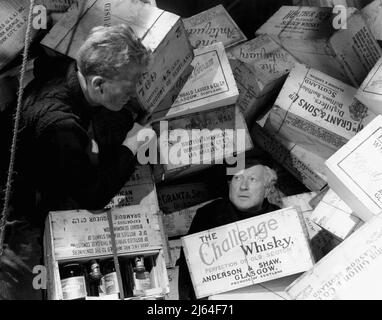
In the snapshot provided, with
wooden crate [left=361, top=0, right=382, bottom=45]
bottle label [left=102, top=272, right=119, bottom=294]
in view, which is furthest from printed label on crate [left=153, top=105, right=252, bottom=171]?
wooden crate [left=361, top=0, right=382, bottom=45]

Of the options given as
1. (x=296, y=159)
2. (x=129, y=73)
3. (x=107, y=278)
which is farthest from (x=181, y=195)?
(x=129, y=73)

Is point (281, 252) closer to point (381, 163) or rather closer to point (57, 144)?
point (381, 163)

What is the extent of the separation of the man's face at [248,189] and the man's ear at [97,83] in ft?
3.43

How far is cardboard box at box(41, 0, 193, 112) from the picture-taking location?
2750 mm

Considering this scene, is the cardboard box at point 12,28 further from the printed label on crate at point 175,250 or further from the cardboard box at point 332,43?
the cardboard box at point 332,43

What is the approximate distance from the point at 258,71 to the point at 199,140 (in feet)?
1.78

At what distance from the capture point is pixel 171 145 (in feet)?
9.81

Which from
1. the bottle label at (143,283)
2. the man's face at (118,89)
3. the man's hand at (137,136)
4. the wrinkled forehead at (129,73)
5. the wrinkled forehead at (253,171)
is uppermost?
the wrinkled forehead at (129,73)

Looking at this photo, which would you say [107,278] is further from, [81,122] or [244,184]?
[244,184]

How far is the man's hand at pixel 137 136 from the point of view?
267 cm

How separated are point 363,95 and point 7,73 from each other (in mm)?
1676

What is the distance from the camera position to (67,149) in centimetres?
243

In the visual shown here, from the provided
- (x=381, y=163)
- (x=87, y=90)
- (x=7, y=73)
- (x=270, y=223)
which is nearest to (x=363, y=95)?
(x=381, y=163)

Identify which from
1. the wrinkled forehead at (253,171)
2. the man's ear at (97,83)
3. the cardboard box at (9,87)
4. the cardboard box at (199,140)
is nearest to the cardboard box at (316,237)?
the wrinkled forehead at (253,171)
